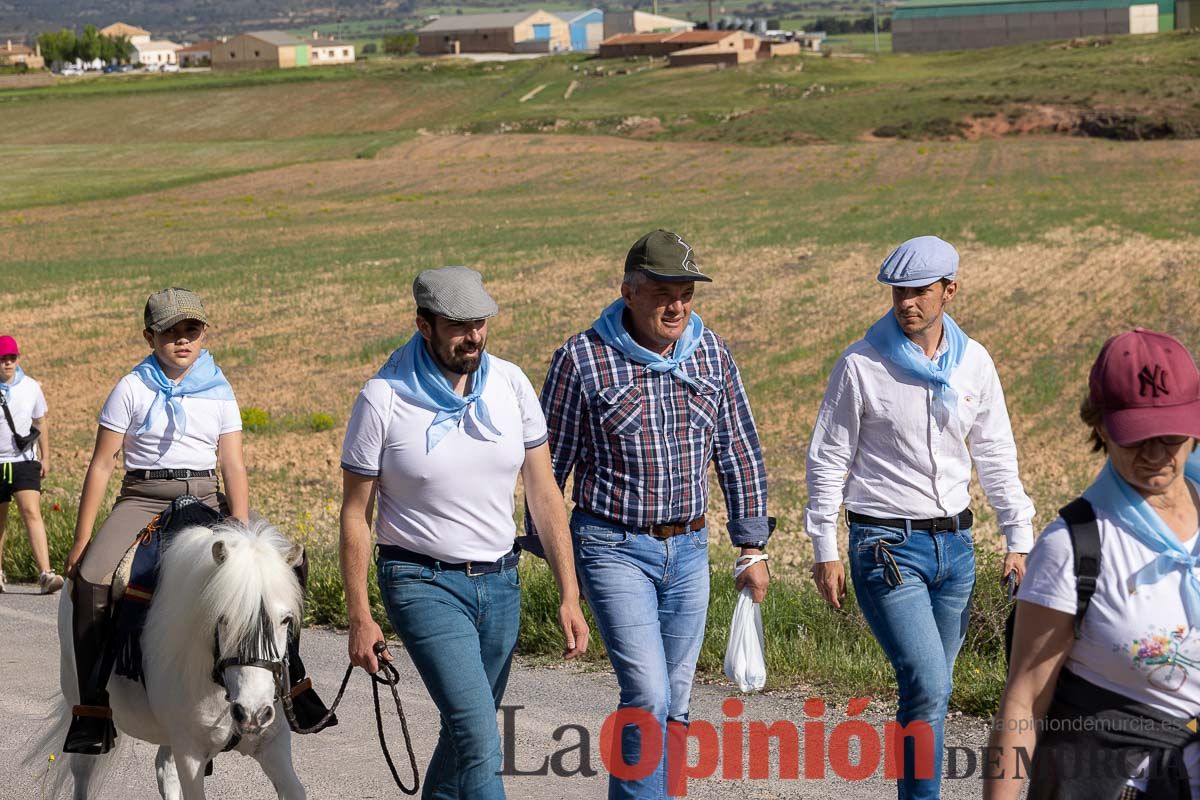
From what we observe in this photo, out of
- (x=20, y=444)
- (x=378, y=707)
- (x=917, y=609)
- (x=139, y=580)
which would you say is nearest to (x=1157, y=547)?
(x=917, y=609)

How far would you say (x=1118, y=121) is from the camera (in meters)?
65.8

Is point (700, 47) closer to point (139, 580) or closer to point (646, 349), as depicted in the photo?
point (139, 580)

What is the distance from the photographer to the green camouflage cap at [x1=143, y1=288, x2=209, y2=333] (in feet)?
21.6

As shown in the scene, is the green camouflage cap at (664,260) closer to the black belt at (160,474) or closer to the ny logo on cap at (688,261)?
the ny logo on cap at (688,261)

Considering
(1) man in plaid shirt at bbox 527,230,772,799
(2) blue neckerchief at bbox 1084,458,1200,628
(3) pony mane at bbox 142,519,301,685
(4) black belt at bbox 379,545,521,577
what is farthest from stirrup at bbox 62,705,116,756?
(2) blue neckerchief at bbox 1084,458,1200,628

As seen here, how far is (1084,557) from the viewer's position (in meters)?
3.54

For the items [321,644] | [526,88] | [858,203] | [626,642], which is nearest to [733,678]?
[626,642]

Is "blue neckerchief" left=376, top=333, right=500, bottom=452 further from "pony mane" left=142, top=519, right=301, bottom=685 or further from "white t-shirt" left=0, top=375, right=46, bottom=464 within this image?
"white t-shirt" left=0, top=375, right=46, bottom=464

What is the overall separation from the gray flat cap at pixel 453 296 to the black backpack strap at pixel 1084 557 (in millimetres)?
2061

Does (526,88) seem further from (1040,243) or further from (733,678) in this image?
(733,678)

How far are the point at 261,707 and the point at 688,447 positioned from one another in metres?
1.72

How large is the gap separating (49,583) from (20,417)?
1339 millimetres

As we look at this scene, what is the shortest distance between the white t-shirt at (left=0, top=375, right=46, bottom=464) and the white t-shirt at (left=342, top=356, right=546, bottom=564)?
6.73 m

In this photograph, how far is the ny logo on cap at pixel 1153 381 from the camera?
11.6 ft
